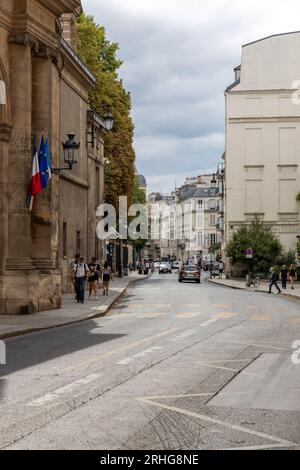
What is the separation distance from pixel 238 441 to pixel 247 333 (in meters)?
11.0

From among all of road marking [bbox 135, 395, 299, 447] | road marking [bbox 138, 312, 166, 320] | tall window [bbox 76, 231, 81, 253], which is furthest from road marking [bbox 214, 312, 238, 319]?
road marking [bbox 135, 395, 299, 447]

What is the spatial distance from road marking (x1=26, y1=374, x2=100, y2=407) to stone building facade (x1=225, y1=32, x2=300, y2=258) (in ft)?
189

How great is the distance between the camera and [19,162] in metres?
23.2

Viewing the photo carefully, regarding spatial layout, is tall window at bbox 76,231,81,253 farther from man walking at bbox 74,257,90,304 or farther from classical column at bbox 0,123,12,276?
classical column at bbox 0,123,12,276

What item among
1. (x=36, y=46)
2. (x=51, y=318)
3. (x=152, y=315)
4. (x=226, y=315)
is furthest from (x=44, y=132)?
(x=226, y=315)

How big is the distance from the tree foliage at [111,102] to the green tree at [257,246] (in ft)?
37.6

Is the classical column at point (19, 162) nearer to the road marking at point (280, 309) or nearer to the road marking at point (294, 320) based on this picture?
the road marking at point (294, 320)

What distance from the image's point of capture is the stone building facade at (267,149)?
6750 centimetres

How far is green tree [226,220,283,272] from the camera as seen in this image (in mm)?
63000

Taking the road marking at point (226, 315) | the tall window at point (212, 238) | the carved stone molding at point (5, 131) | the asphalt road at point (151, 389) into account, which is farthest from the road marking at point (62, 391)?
the tall window at point (212, 238)

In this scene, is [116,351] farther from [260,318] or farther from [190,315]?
[190,315]

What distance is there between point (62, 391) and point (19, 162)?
1459 cm
